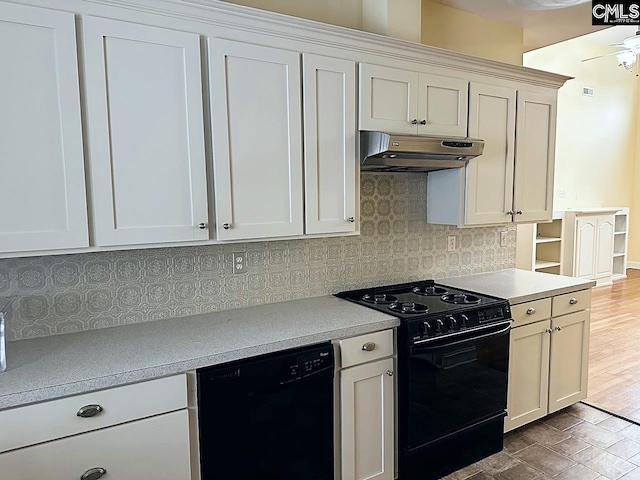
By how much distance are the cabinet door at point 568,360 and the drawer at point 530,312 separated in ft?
0.42

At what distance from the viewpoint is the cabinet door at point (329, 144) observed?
7.36ft

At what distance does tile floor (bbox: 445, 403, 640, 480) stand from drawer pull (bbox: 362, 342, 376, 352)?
Answer: 97 cm

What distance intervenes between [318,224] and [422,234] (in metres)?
1.10

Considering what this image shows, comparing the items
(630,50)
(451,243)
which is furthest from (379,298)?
(630,50)

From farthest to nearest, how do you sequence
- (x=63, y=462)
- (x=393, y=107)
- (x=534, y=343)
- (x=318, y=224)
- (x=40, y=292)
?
(x=534, y=343), (x=393, y=107), (x=318, y=224), (x=40, y=292), (x=63, y=462)

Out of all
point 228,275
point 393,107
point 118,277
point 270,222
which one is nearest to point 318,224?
point 270,222

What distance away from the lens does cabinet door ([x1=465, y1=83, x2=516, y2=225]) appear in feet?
9.34

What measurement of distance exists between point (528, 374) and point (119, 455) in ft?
7.91

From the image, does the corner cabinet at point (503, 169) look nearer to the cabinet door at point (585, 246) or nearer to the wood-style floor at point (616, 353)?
the wood-style floor at point (616, 353)

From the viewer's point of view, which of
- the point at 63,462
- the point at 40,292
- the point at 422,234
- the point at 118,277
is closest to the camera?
the point at 63,462

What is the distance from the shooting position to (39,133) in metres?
Result: 1.67

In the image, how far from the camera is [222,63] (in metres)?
1.99

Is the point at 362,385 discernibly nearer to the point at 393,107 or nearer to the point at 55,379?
the point at 55,379

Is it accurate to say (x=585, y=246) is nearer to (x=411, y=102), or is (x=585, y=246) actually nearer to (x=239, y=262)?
(x=411, y=102)
